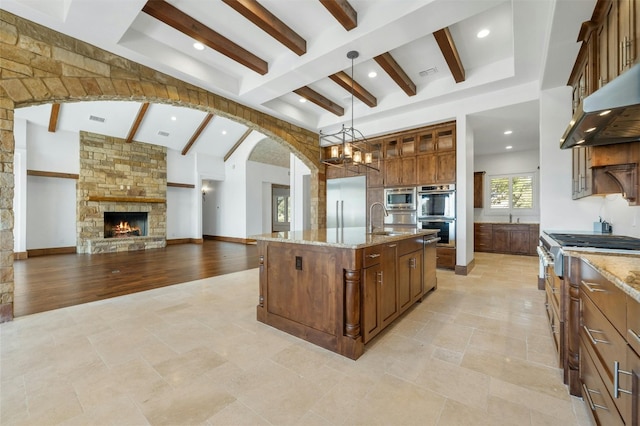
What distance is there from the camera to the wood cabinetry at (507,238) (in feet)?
22.2

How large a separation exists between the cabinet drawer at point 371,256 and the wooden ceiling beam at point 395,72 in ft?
9.37

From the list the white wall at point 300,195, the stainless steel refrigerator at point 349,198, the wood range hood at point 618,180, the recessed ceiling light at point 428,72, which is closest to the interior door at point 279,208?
the white wall at point 300,195

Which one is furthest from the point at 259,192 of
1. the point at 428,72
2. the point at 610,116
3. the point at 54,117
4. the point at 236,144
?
the point at 610,116

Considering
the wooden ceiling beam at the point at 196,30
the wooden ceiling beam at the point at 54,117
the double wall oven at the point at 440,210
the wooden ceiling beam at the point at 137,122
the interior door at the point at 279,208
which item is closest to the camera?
the wooden ceiling beam at the point at 196,30

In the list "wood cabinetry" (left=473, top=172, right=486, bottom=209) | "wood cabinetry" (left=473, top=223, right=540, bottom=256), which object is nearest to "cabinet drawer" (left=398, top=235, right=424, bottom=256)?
"wood cabinetry" (left=473, top=223, right=540, bottom=256)

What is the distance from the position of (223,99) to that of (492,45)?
13.6ft

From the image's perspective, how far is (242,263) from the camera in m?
6.05

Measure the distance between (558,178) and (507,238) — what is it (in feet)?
12.5

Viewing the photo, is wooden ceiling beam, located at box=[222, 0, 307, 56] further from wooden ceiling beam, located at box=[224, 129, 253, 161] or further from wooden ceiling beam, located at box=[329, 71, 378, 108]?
wooden ceiling beam, located at box=[224, 129, 253, 161]

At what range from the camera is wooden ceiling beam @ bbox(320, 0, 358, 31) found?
274cm

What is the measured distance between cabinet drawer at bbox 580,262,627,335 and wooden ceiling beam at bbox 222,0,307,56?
3522mm

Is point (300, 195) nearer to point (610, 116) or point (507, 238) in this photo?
point (507, 238)

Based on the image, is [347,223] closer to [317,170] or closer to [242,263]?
[317,170]

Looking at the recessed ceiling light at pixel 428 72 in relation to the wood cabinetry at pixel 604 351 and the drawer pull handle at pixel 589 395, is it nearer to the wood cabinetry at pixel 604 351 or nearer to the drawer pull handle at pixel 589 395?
the wood cabinetry at pixel 604 351
